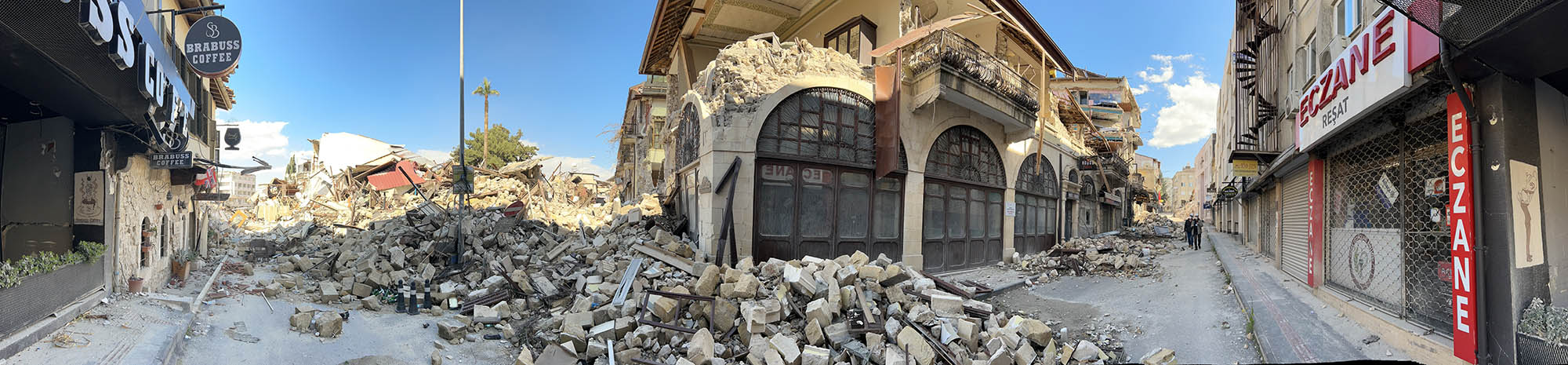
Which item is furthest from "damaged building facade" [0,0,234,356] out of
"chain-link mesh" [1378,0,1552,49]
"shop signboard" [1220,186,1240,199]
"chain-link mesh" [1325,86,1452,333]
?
"shop signboard" [1220,186,1240,199]

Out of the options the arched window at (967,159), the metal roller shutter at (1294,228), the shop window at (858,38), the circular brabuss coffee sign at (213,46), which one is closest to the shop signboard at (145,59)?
the circular brabuss coffee sign at (213,46)

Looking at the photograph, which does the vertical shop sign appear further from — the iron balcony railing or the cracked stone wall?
the cracked stone wall

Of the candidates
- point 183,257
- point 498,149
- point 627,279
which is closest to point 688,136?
point 627,279

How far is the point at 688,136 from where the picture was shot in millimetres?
12969

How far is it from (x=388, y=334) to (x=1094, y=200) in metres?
26.2

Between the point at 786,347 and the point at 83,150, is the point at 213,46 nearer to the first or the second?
the point at 83,150

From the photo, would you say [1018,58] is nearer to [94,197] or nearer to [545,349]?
[545,349]

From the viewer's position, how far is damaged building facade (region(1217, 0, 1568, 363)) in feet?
15.3

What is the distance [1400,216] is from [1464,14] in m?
3.52

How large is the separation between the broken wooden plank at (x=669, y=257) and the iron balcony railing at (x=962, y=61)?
6035 mm

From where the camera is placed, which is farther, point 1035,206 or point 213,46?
point 1035,206

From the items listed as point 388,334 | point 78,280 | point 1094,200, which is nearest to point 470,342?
point 388,334

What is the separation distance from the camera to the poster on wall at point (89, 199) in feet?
25.8

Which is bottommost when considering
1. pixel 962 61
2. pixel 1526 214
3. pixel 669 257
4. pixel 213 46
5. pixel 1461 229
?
pixel 669 257
